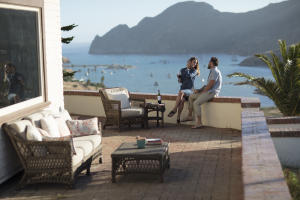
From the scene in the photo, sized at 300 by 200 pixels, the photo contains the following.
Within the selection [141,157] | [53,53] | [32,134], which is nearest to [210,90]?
[53,53]

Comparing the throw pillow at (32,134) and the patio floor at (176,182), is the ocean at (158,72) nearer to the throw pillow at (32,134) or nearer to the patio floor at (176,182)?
the patio floor at (176,182)

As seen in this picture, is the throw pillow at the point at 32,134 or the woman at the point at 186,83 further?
the woman at the point at 186,83

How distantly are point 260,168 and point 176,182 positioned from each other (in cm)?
136

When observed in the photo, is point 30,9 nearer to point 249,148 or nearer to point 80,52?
point 249,148

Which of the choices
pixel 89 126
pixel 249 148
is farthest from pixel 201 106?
pixel 249 148

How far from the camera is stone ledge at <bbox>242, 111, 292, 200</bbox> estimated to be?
128 inches

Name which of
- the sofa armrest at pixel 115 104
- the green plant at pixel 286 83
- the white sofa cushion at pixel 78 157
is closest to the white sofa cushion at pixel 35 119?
the white sofa cushion at pixel 78 157

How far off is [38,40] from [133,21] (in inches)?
4287

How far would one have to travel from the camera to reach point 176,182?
514 cm

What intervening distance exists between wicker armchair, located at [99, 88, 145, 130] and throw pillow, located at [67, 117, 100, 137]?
2.46m

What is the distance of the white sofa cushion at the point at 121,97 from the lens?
8828 mm

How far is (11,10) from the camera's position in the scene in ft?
18.3

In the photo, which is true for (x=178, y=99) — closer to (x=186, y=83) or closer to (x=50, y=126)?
(x=186, y=83)

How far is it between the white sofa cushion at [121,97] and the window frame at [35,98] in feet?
7.66
